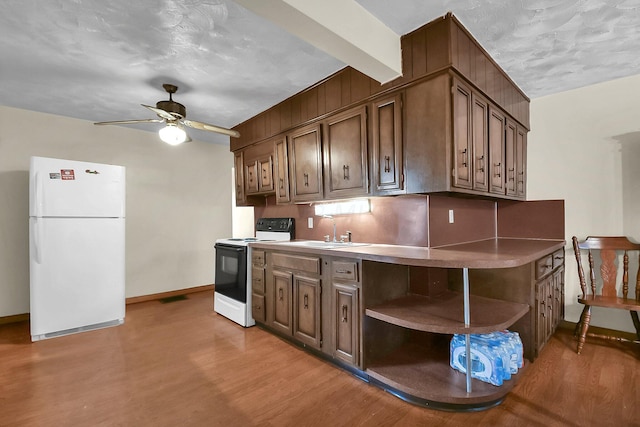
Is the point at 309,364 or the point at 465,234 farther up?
the point at 465,234

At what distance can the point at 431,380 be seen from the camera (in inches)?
77.0

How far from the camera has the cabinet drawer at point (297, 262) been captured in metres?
2.46

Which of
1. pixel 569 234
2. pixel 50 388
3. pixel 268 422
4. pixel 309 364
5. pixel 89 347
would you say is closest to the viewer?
pixel 268 422

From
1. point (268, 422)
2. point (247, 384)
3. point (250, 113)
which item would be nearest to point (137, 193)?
point (250, 113)

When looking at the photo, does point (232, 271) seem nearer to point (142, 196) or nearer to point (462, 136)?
point (142, 196)

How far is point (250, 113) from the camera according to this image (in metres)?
3.73

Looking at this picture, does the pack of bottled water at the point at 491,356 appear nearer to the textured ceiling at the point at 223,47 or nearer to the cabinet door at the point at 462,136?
the cabinet door at the point at 462,136

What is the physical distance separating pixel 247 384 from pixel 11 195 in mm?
3657

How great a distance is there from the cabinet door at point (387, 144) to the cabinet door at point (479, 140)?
572 millimetres

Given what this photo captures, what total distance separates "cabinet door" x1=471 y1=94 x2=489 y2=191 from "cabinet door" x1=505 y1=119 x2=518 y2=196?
1.71 ft

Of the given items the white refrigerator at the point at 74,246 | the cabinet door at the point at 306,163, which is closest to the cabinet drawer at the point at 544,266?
the cabinet door at the point at 306,163

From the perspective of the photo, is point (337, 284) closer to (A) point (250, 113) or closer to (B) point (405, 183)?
(B) point (405, 183)

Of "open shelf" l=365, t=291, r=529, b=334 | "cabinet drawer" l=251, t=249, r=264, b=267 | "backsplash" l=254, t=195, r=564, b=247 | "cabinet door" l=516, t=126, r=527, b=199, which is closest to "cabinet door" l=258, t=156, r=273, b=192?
"backsplash" l=254, t=195, r=564, b=247

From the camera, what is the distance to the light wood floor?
5.76 ft
